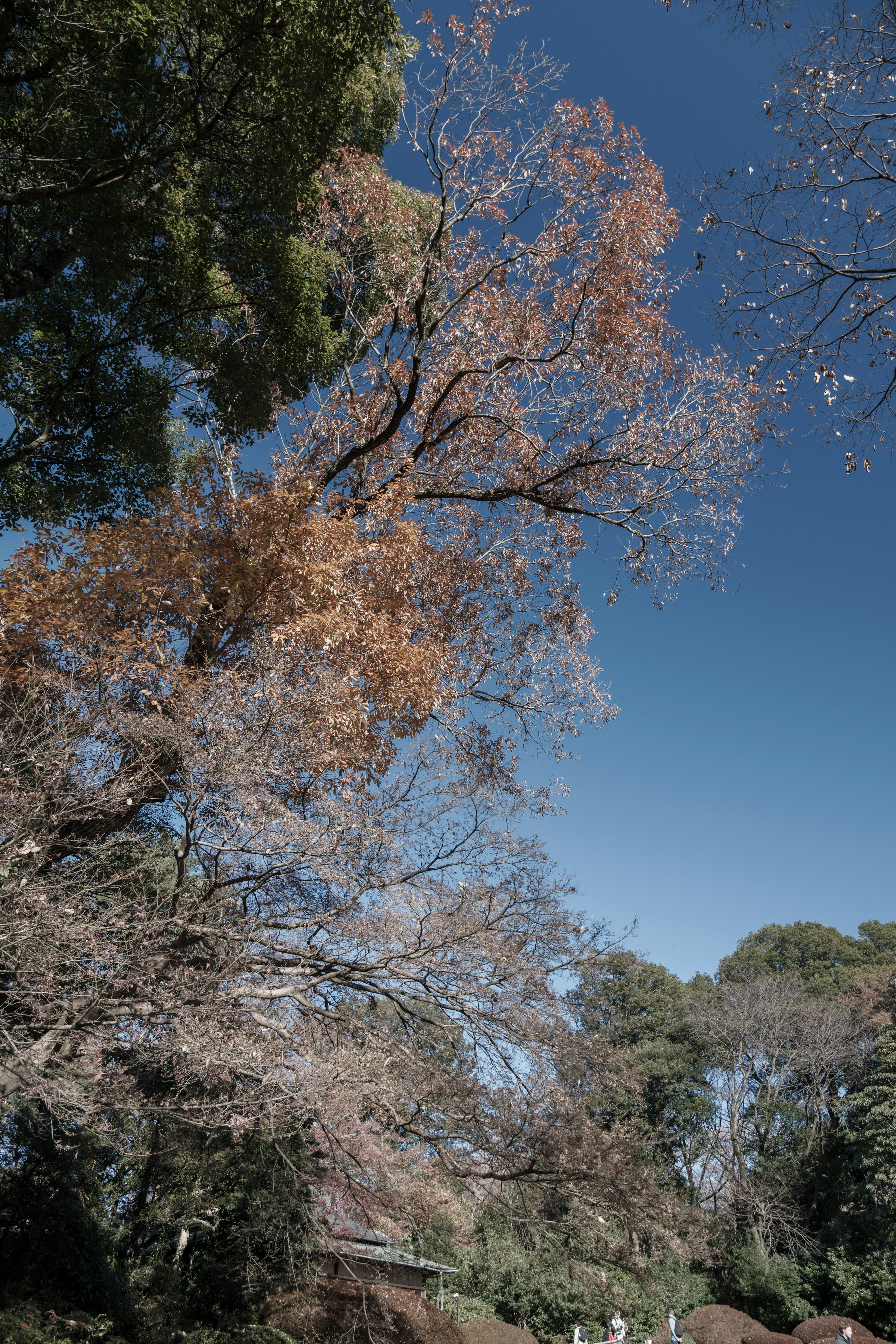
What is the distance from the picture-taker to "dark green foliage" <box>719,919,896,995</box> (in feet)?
110

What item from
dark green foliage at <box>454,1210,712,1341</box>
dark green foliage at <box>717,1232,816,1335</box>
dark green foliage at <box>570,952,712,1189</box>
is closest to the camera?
dark green foliage at <box>454,1210,712,1341</box>

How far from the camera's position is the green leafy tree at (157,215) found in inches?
282

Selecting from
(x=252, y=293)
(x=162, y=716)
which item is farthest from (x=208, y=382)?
(x=162, y=716)

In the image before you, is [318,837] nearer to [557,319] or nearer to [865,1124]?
[557,319]

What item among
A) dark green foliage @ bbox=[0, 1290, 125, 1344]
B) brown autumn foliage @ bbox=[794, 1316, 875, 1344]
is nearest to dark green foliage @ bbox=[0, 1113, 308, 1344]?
dark green foliage @ bbox=[0, 1290, 125, 1344]

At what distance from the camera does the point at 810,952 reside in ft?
118

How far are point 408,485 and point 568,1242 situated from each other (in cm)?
903

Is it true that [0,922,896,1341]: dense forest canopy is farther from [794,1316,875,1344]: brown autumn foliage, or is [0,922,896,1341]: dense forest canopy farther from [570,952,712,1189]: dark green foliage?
[794,1316,875,1344]: brown autumn foliage

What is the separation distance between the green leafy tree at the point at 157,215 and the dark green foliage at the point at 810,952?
3137 cm

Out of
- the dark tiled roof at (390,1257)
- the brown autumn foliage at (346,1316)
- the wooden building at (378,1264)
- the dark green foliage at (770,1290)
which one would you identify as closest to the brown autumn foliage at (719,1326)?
the dark green foliage at (770,1290)

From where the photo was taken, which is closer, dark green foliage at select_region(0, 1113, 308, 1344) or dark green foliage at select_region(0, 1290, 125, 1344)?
dark green foliage at select_region(0, 1290, 125, 1344)

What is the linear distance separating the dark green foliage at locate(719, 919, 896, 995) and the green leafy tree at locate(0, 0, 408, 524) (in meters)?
31.4

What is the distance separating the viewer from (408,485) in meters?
9.77

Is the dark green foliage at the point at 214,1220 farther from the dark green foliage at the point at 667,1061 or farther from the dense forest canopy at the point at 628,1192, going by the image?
the dark green foliage at the point at 667,1061
